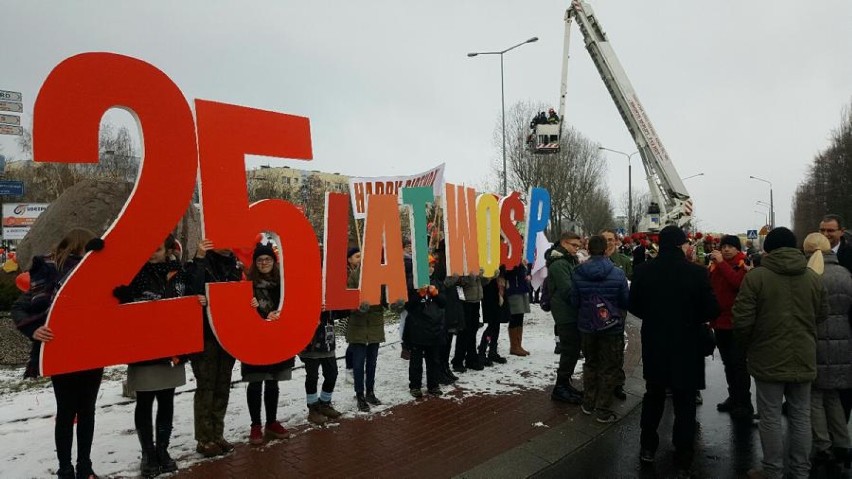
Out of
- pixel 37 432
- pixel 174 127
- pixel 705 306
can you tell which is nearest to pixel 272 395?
pixel 37 432

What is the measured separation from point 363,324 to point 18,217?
1630 cm

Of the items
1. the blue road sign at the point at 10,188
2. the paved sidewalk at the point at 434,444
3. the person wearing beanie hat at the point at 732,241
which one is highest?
the blue road sign at the point at 10,188

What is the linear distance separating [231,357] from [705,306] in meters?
4.03

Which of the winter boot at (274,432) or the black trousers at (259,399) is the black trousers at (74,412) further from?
the winter boot at (274,432)

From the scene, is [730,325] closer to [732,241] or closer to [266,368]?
[732,241]

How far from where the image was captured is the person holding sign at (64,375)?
11.8ft

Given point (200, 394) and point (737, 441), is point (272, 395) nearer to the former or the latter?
point (200, 394)

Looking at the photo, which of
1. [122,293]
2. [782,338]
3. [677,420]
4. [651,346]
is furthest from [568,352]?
[122,293]

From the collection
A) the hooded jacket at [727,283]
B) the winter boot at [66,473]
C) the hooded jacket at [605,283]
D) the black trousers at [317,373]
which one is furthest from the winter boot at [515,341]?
the winter boot at [66,473]

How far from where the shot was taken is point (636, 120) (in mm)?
18438

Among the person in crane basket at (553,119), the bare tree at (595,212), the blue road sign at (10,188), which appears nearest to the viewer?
the blue road sign at (10,188)

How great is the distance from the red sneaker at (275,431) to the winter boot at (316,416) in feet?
1.23

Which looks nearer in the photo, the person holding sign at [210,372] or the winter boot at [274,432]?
the person holding sign at [210,372]

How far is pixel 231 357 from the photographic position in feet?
14.9
